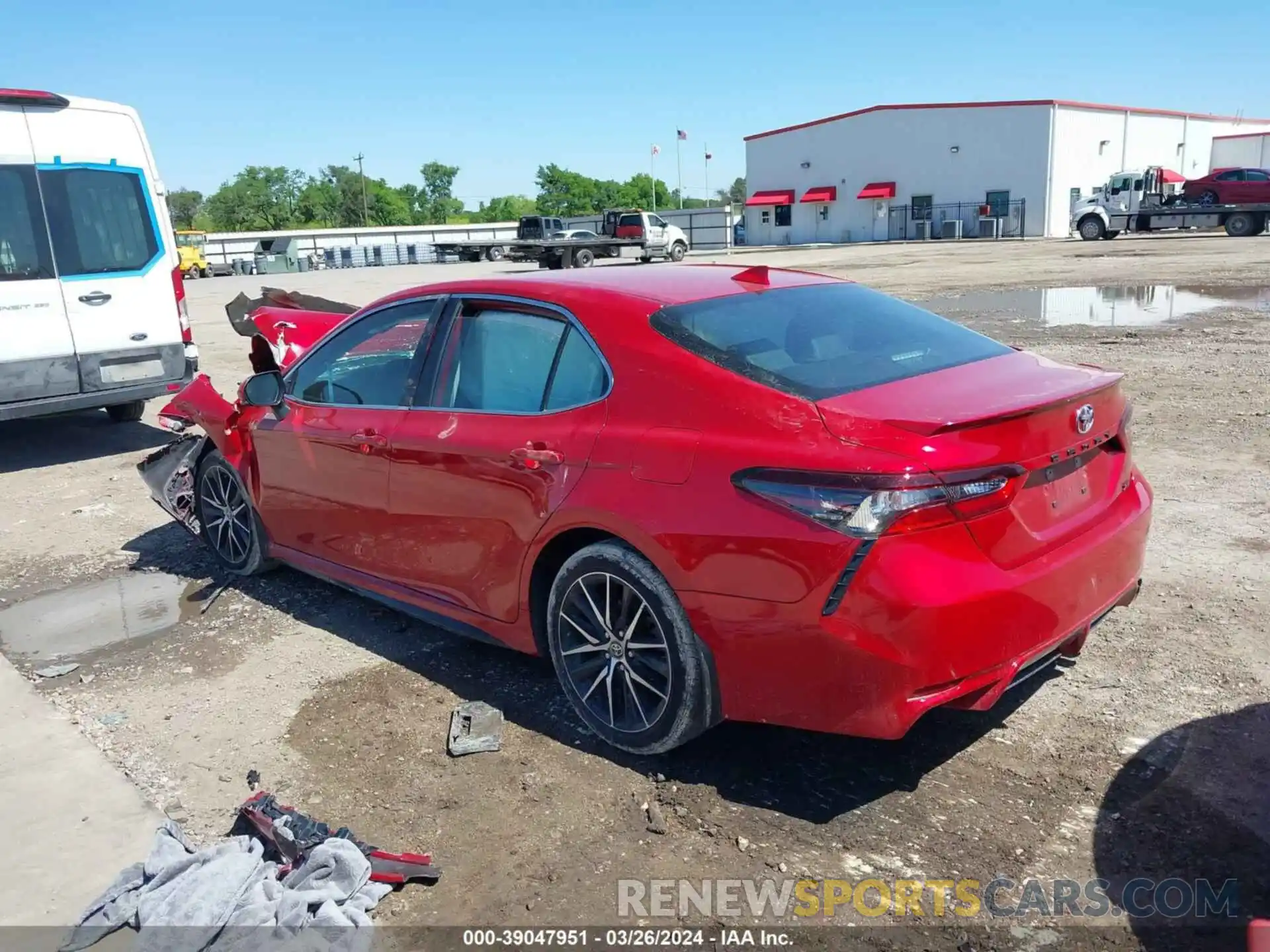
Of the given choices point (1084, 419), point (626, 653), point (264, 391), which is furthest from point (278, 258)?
point (1084, 419)

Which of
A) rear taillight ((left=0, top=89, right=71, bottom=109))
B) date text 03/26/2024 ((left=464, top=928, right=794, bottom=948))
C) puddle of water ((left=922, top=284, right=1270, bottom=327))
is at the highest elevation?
rear taillight ((left=0, top=89, right=71, bottom=109))

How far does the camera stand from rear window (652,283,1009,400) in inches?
130

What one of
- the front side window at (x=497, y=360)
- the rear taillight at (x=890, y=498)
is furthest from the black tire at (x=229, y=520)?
the rear taillight at (x=890, y=498)

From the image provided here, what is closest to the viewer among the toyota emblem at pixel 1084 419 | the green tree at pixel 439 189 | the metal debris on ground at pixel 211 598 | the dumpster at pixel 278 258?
the toyota emblem at pixel 1084 419

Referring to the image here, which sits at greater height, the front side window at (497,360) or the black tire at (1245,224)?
the front side window at (497,360)

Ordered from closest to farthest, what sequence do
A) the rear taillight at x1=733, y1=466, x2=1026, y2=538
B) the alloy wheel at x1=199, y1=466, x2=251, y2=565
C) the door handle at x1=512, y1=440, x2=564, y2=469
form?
1. the rear taillight at x1=733, y1=466, x2=1026, y2=538
2. the door handle at x1=512, y1=440, x2=564, y2=469
3. the alloy wheel at x1=199, y1=466, x2=251, y2=565

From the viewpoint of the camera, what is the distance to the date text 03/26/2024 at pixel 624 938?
106 inches

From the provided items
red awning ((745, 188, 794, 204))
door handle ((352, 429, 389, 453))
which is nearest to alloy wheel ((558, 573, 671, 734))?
door handle ((352, 429, 389, 453))

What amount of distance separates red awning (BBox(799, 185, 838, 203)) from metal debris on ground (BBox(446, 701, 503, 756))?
59.6 meters

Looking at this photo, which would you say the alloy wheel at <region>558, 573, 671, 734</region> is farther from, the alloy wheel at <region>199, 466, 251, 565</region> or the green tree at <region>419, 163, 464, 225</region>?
the green tree at <region>419, 163, 464, 225</region>

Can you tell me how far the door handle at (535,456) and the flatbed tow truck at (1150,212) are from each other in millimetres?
42550

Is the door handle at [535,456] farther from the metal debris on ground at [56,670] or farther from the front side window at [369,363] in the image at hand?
the metal debris on ground at [56,670]

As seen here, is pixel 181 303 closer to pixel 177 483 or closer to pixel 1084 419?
pixel 177 483

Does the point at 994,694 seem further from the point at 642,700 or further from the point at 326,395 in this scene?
the point at 326,395
